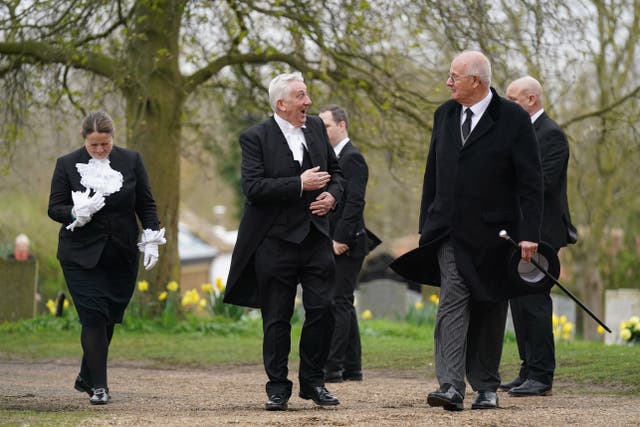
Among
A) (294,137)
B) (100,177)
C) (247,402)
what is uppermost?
(294,137)

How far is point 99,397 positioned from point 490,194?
2861mm

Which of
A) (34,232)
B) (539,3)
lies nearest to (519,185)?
(539,3)

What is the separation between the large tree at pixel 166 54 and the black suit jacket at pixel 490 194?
7.32 m

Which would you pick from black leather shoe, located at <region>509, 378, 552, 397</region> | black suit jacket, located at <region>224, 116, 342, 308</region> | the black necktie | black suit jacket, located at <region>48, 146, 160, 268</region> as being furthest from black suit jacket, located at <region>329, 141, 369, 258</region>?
the black necktie

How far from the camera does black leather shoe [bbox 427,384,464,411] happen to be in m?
7.06

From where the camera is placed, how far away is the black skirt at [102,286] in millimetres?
8211

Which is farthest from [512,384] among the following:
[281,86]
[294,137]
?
[281,86]

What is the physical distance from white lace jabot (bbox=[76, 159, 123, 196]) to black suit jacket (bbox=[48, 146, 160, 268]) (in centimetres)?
3

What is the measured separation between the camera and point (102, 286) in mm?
8297

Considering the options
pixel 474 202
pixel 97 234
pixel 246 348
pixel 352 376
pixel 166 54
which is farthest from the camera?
pixel 166 54

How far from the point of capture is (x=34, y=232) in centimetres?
3006

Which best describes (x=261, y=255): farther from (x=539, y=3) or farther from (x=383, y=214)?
(x=383, y=214)

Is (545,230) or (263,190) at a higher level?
(263,190)

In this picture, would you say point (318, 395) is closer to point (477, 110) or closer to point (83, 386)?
point (83, 386)
